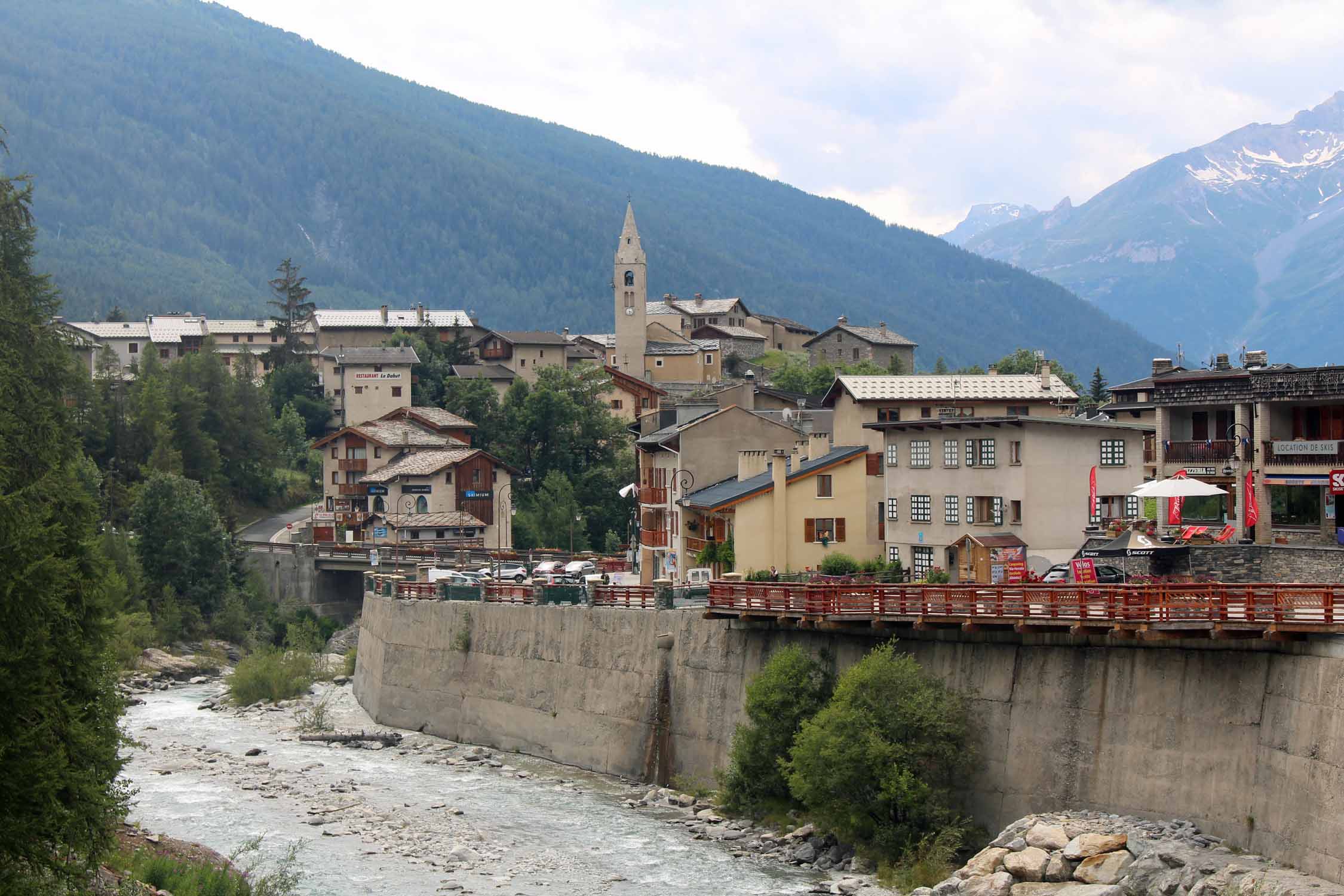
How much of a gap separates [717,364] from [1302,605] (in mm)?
139251

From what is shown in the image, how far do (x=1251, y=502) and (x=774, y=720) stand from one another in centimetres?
1427

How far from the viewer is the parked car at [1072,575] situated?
45.1m

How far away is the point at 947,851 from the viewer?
1577 inches

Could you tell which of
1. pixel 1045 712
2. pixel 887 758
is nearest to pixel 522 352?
pixel 887 758

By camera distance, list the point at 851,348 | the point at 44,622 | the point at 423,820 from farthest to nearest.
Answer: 1. the point at 851,348
2. the point at 423,820
3. the point at 44,622

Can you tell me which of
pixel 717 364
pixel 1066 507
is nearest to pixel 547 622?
pixel 1066 507

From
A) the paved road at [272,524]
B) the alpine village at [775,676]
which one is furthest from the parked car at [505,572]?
the paved road at [272,524]

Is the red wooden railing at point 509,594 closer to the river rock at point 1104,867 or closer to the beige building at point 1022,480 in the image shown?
the beige building at point 1022,480

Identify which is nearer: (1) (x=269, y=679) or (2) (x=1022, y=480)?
(2) (x=1022, y=480)

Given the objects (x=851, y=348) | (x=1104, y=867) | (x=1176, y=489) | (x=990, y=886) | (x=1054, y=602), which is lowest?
(x=990, y=886)

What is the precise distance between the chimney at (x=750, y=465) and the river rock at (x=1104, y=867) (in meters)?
39.3

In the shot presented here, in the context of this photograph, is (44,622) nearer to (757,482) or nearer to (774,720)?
(774,720)

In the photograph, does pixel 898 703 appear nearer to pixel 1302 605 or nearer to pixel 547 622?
pixel 1302 605

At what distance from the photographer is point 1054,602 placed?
3966cm
